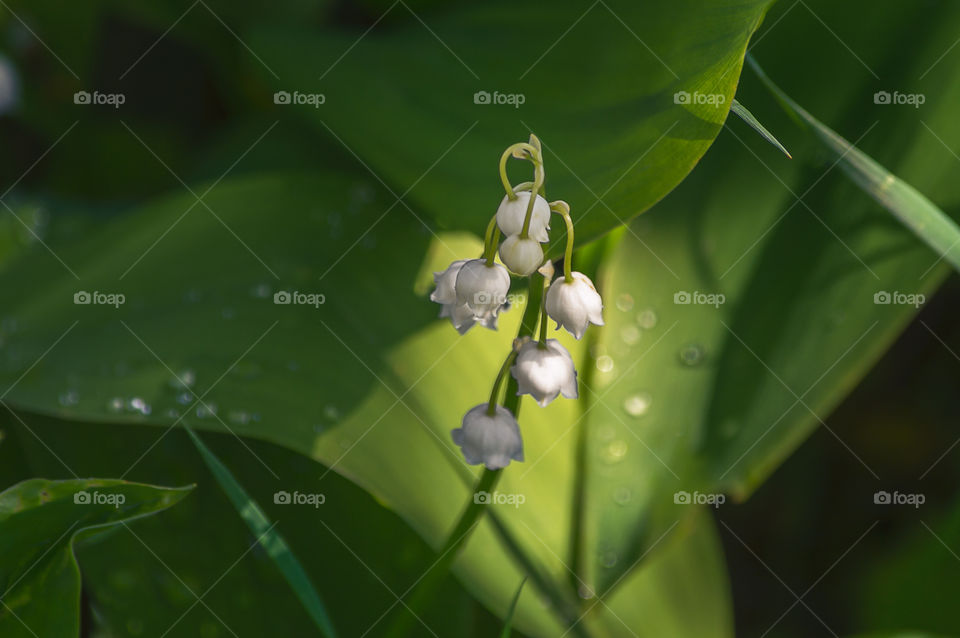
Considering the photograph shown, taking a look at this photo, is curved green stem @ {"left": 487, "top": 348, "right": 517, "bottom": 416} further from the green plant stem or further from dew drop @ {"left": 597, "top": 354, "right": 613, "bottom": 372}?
dew drop @ {"left": 597, "top": 354, "right": 613, "bottom": 372}

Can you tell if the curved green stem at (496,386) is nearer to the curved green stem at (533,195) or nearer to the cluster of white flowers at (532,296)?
the cluster of white flowers at (532,296)

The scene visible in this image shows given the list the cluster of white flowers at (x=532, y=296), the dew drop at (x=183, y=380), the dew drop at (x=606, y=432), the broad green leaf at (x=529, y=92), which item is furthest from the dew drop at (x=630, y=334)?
the dew drop at (x=183, y=380)

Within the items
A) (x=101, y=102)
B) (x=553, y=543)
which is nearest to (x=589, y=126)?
(x=553, y=543)

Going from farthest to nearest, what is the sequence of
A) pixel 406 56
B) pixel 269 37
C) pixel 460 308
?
pixel 269 37, pixel 406 56, pixel 460 308

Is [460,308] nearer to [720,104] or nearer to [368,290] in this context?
[720,104]

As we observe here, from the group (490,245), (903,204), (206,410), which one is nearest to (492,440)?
(490,245)

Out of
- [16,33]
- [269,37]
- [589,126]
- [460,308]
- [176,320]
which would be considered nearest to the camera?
[460,308]
